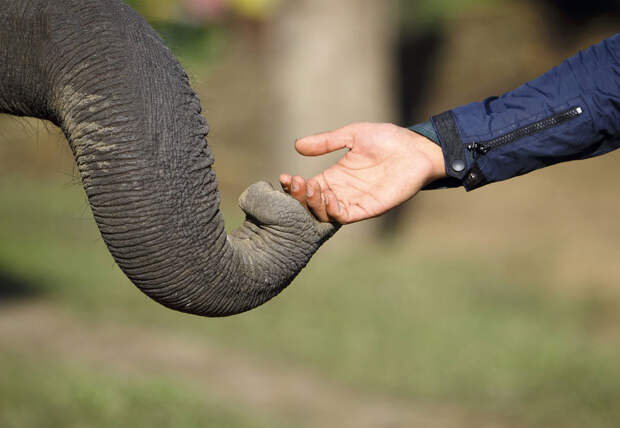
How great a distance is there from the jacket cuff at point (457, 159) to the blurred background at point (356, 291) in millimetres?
794

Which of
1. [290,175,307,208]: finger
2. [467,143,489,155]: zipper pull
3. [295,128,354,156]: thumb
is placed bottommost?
[290,175,307,208]: finger

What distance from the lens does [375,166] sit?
8.98 ft

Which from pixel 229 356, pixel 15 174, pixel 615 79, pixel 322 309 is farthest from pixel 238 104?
pixel 615 79

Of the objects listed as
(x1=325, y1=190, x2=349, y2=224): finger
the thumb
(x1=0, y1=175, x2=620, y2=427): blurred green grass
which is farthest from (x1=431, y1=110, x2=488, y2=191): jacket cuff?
(x1=0, y1=175, x2=620, y2=427): blurred green grass

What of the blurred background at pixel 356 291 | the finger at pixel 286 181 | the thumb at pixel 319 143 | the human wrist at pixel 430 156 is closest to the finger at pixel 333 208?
the finger at pixel 286 181

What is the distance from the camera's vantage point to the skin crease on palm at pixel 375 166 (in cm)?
265

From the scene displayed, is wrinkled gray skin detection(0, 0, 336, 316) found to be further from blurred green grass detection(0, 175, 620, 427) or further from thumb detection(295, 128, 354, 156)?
blurred green grass detection(0, 175, 620, 427)

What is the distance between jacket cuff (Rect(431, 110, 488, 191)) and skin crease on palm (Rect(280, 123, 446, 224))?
0.18 feet

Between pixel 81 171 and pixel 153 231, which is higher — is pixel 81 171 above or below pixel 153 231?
above

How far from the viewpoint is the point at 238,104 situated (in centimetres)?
1292

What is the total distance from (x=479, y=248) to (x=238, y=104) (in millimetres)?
5708

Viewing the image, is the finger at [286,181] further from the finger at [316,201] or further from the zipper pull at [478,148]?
the zipper pull at [478,148]

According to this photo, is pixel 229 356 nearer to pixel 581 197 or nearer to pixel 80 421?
pixel 80 421

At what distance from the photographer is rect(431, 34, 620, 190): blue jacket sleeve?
261cm
